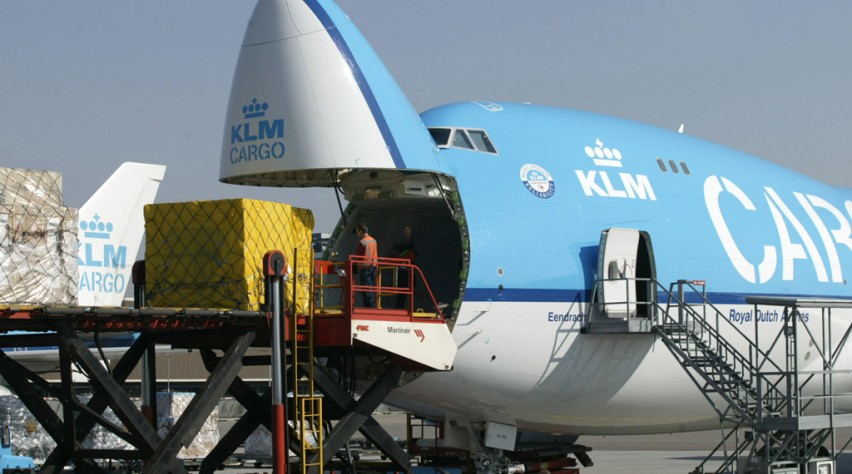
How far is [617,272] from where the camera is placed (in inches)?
766

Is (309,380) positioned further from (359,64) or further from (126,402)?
(359,64)

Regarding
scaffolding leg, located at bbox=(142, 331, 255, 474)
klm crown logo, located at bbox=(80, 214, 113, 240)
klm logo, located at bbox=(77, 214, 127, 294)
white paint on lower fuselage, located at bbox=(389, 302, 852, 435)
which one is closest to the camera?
scaffolding leg, located at bbox=(142, 331, 255, 474)

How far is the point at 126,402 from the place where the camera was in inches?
611

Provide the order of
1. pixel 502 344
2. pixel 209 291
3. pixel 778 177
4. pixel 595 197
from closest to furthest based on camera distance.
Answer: pixel 209 291
pixel 502 344
pixel 595 197
pixel 778 177

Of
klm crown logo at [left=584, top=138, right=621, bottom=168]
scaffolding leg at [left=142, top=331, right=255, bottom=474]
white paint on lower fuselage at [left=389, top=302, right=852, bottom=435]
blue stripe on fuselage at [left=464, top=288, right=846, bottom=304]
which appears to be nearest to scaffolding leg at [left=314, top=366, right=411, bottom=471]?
white paint on lower fuselage at [left=389, top=302, right=852, bottom=435]

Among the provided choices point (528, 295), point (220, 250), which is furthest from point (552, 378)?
point (220, 250)

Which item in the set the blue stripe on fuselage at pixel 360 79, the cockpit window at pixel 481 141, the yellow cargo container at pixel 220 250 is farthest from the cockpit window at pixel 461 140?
the yellow cargo container at pixel 220 250

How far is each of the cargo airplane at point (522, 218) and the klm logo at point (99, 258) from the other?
25.4 m

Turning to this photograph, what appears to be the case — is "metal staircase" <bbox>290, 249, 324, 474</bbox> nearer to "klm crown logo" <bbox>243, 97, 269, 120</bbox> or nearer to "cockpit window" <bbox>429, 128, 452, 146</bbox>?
"klm crown logo" <bbox>243, 97, 269, 120</bbox>

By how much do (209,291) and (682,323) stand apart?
8061 mm

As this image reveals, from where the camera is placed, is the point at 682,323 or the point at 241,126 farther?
the point at 682,323

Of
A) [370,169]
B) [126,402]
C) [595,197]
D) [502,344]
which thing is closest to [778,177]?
[595,197]

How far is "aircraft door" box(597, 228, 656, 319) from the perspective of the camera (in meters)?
19.2

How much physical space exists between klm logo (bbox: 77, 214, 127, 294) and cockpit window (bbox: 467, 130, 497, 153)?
27254 millimetres
